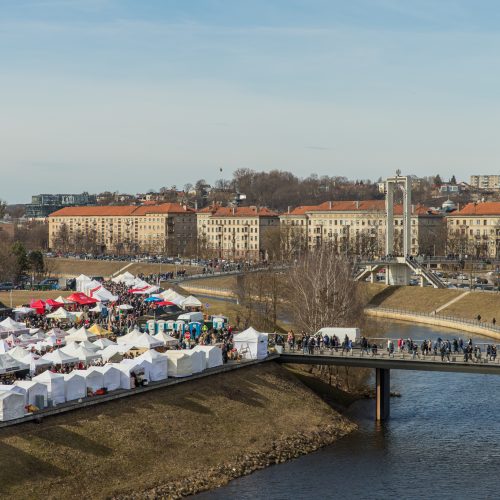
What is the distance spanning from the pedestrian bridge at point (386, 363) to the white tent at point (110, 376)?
12478 millimetres

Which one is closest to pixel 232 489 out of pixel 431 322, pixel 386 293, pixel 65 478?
pixel 65 478

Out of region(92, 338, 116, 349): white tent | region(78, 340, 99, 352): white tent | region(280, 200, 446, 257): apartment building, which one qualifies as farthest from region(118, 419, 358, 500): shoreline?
region(280, 200, 446, 257): apartment building

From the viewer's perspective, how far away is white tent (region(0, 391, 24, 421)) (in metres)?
41.1

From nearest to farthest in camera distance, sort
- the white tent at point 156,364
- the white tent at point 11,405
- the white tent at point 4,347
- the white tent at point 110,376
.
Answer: the white tent at point 11,405
the white tent at point 110,376
the white tent at point 156,364
the white tent at point 4,347

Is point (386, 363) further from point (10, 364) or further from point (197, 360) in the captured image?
point (10, 364)

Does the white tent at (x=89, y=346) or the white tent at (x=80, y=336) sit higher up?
the white tent at (x=89, y=346)

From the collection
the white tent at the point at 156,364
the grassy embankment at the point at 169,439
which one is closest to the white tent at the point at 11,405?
the grassy embankment at the point at 169,439

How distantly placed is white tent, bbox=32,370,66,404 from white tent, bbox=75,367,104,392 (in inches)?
64.9

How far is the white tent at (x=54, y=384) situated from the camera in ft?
144

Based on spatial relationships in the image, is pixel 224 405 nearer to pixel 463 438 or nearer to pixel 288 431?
pixel 288 431

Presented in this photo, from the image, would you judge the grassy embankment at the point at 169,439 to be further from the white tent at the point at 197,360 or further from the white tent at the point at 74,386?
the white tent at the point at 74,386

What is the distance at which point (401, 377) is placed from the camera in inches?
2549

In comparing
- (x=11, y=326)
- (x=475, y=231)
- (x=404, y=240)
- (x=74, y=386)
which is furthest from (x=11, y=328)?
(x=475, y=231)

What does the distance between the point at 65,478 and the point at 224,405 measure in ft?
38.9
